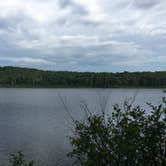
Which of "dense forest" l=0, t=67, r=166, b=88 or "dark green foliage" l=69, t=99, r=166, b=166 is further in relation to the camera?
"dense forest" l=0, t=67, r=166, b=88

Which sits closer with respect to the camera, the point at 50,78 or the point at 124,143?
the point at 124,143

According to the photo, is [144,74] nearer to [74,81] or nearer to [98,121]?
[74,81]

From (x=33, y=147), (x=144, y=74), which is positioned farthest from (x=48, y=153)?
(x=144, y=74)

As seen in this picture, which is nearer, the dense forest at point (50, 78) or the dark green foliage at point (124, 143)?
the dark green foliage at point (124, 143)

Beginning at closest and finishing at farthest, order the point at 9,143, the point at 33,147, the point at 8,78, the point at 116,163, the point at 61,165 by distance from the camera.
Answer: the point at 116,163 < the point at 61,165 < the point at 33,147 < the point at 9,143 < the point at 8,78

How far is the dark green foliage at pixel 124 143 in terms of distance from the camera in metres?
3.81

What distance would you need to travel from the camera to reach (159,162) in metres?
3.96

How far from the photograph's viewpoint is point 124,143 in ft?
12.4

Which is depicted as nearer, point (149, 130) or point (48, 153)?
point (149, 130)

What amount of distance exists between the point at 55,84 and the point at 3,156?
124533 millimetres

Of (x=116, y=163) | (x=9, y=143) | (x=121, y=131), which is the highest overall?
(x=121, y=131)

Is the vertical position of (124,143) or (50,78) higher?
(124,143)

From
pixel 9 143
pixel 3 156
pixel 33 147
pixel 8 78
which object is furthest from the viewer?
pixel 8 78

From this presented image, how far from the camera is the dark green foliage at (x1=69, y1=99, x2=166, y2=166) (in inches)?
150
